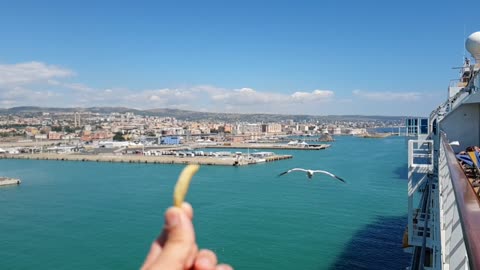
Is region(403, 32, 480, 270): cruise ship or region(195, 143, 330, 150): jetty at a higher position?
region(403, 32, 480, 270): cruise ship

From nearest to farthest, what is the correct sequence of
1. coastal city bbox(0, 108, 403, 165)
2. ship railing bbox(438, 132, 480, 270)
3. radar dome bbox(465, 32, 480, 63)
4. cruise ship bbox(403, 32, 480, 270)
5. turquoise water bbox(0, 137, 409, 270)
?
ship railing bbox(438, 132, 480, 270), cruise ship bbox(403, 32, 480, 270), radar dome bbox(465, 32, 480, 63), turquoise water bbox(0, 137, 409, 270), coastal city bbox(0, 108, 403, 165)

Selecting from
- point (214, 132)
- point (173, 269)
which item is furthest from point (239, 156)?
point (214, 132)

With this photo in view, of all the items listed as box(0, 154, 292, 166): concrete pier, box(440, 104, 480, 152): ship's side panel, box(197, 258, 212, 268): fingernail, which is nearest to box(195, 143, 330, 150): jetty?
box(0, 154, 292, 166): concrete pier

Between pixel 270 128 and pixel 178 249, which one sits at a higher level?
pixel 178 249

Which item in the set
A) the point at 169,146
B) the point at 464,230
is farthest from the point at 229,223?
the point at 169,146

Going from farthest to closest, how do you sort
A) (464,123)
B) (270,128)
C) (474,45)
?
(270,128) < (474,45) < (464,123)

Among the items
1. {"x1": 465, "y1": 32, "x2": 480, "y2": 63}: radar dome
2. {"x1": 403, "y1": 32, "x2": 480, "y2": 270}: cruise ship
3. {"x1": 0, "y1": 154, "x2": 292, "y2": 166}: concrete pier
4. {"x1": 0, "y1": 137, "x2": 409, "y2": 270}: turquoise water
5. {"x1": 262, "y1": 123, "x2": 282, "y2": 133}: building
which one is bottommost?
{"x1": 0, "y1": 154, "x2": 292, "y2": 166}: concrete pier

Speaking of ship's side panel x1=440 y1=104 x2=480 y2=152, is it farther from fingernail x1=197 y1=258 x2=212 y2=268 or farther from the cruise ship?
fingernail x1=197 y1=258 x2=212 y2=268

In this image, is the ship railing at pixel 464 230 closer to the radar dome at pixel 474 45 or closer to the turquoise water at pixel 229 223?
the radar dome at pixel 474 45

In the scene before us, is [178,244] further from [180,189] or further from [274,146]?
[274,146]
